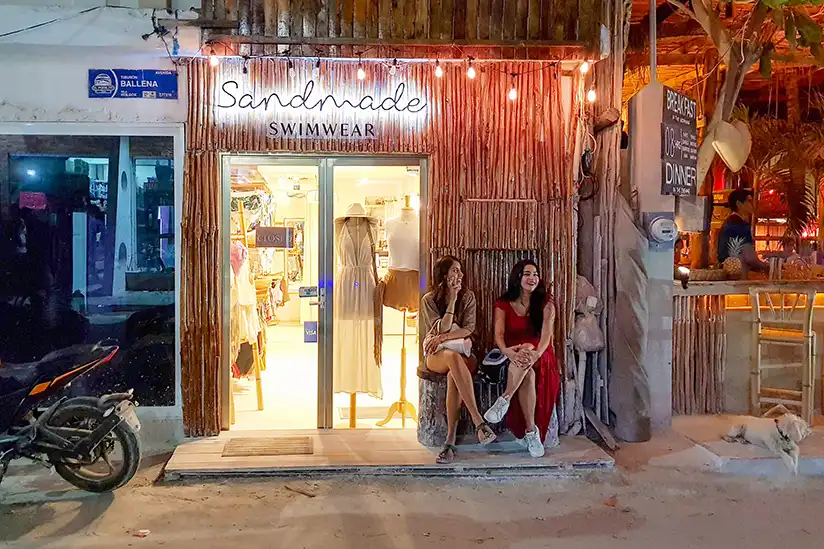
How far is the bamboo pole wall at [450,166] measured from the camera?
554 cm

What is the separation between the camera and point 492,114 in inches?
227

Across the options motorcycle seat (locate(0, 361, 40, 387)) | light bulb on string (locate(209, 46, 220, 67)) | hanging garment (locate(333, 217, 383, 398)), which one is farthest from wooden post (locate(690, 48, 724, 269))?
motorcycle seat (locate(0, 361, 40, 387))

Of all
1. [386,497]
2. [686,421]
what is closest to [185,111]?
[386,497]

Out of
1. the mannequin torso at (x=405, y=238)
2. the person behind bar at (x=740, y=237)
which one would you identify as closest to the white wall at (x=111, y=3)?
the mannequin torso at (x=405, y=238)

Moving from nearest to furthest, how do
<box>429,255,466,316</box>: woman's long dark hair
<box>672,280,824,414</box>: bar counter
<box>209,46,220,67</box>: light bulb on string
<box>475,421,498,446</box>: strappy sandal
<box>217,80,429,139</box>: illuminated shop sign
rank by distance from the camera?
<box>475,421,498,446</box>: strappy sandal, <box>209,46,220,67</box>: light bulb on string, <box>429,255,466,316</box>: woman's long dark hair, <box>217,80,429,139</box>: illuminated shop sign, <box>672,280,824,414</box>: bar counter

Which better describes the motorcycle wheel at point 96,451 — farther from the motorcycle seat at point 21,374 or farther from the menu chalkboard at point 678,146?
the menu chalkboard at point 678,146

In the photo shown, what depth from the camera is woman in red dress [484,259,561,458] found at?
5219 millimetres

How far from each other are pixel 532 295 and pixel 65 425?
143 inches

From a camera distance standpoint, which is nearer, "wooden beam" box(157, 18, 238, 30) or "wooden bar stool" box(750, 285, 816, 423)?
"wooden beam" box(157, 18, 238, 30)

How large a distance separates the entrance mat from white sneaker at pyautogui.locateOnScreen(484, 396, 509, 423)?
4.69ft

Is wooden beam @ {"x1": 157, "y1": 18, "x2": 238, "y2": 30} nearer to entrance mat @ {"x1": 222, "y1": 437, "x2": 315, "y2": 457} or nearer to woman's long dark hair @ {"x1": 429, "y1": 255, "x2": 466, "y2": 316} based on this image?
woman's long dark hair @ {"x1": 429, "y1": 255, "x2": 466, "y2": 316}

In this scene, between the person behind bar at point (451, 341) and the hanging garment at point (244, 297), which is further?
the hanging garment at point (244, 297)

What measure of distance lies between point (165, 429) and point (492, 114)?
387cm

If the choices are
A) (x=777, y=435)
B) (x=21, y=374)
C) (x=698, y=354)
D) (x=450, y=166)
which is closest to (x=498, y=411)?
(x=450, y=166)
